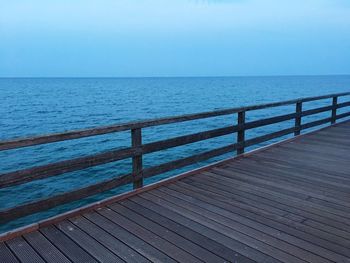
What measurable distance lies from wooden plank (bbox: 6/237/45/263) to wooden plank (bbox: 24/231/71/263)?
0.04 metres

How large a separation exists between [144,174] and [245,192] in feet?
4.82

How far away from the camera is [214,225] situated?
11.9 ft

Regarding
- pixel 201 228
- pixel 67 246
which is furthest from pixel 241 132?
pixel 67 246

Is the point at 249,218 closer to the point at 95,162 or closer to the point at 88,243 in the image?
the point at 88,243

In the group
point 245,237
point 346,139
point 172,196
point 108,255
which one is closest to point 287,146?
point 346,139

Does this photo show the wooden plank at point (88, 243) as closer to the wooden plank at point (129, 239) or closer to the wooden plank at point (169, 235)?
the wooden plank at point (129, 239)

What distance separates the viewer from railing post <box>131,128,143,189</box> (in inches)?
174

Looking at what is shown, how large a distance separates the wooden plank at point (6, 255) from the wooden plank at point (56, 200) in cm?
27

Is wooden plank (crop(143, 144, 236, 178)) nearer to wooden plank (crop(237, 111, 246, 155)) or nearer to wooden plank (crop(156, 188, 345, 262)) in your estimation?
wooden plank (crop(237, 111, 246, 155))

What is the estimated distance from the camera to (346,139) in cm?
830

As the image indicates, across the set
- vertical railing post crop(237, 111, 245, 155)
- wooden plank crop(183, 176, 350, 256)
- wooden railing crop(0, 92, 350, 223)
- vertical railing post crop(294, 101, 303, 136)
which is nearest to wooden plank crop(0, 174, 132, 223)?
wooden railing crop(0, 92, 350, 223)

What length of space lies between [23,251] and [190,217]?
5.88ft

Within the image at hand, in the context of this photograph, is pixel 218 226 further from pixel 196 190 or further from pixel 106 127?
pixel 106 127

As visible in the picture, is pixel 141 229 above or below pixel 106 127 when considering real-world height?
below
